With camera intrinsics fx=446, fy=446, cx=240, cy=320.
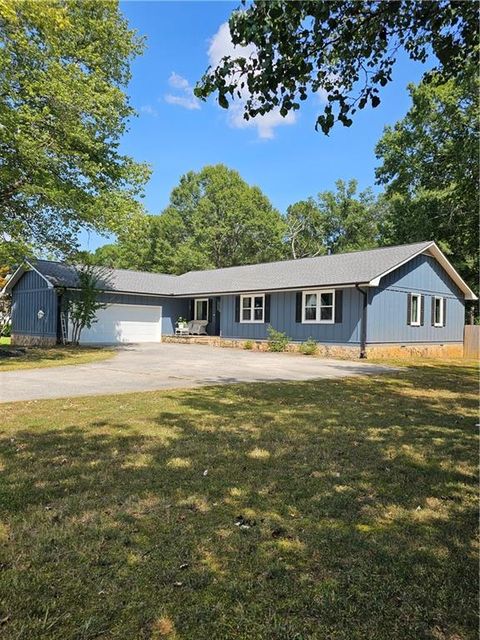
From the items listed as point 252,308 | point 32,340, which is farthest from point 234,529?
point 32,340

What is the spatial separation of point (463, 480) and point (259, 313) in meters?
17.9

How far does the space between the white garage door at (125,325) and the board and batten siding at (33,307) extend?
5.73ft

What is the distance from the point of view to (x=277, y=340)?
66.0 ft

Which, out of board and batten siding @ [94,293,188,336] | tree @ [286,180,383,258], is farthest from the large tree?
board and batten siding @ [94,293,188,336]

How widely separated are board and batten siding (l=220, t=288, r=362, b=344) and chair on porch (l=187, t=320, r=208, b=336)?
2.03m

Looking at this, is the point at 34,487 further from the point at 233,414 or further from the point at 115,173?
the point at 115,173

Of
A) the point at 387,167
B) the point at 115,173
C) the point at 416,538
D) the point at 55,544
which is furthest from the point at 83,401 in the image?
the point at 387,167

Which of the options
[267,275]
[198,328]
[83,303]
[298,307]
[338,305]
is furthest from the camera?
[198,328]

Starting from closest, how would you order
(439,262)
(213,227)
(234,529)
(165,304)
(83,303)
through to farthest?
(234,529)
(83,303)
(439,262)
(165,304)
(213,227)

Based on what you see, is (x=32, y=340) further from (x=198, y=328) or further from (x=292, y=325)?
(x=292, y=325)

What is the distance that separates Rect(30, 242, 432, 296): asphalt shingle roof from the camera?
1895 centimetres

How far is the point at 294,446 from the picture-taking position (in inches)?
192

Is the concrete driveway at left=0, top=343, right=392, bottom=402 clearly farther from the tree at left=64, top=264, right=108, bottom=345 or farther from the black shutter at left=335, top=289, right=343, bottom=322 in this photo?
the tree at left=64, top=264, right=108, bottom=345

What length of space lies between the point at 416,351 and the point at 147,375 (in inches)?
549
